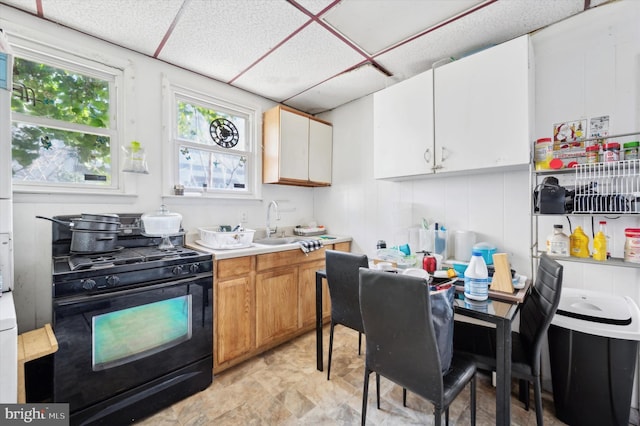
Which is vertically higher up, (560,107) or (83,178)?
(560,107)

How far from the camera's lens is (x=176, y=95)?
2.38 meters

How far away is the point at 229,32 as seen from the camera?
1.85 m

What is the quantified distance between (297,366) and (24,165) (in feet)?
7.64

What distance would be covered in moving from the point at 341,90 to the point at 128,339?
2.68 m

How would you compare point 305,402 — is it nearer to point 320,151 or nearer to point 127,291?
point 127,291

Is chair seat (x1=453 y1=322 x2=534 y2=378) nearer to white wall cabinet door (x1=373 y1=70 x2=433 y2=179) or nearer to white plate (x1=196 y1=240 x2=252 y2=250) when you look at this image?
white wall cabinet door (x1=373 y1=70 x2=433 y2=179)

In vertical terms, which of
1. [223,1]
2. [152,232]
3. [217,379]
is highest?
[223,1]

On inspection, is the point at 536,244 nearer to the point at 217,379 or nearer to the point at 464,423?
the point at 464,423

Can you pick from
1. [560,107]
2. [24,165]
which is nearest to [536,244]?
[560,107]

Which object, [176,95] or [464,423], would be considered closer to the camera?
[464,423]

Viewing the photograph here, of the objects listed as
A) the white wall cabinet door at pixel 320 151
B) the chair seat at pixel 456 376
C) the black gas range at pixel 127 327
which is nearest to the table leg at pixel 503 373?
the chair seat at pixel 456 376

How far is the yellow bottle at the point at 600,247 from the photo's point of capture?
1.49 meters

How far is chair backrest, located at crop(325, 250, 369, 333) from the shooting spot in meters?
1.74

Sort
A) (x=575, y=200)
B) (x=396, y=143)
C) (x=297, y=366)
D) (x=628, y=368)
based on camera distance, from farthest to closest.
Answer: (x=396, y=143) → (x=297, y=366) → (x=575, y=200) → (x=628, y=368)
